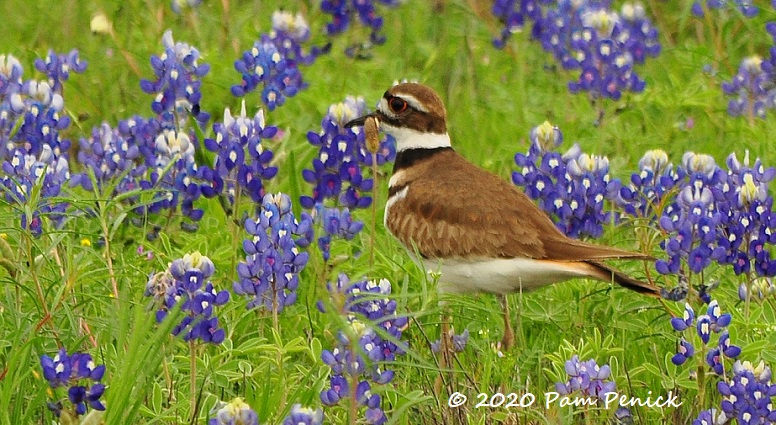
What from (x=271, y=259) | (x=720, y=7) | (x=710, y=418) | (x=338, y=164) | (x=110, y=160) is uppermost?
(x=720, y=7)

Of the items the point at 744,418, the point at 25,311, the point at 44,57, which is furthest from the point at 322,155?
the point at 44,57

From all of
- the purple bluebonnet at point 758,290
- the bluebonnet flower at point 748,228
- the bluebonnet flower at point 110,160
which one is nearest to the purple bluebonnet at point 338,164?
the bluebonnet flower at point 110,160

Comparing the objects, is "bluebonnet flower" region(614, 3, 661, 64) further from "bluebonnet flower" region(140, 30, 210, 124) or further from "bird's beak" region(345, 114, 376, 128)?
"bluebonnet flower" region(140, 30, 210, 124)

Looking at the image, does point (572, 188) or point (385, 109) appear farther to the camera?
point (385, 109)

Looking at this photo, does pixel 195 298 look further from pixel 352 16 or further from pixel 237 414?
pixel 352 16

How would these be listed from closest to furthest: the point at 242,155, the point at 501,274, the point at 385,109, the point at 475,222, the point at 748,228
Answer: the point at 748,228 < the point at 501,274 < the point at 475,222 < the point at 242,155 < the point at 385,109

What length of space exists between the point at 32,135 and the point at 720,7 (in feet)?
14.1

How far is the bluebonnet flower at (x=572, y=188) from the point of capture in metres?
5.88

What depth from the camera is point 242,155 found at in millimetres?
5621

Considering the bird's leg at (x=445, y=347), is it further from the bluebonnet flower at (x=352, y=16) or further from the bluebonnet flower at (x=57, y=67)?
the bluebonnet flower at (x=352, y=16)

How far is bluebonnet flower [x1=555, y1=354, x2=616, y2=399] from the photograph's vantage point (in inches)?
165

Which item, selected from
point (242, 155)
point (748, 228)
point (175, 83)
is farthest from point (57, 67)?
point (748, 228)

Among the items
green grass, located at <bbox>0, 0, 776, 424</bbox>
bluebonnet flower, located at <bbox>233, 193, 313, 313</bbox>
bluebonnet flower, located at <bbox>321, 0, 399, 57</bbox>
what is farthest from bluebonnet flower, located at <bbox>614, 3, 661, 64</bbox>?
bluebonnet flower, located at <bbox>233, 193, 313, 313</bbox>

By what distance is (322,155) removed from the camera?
6.11 metres
